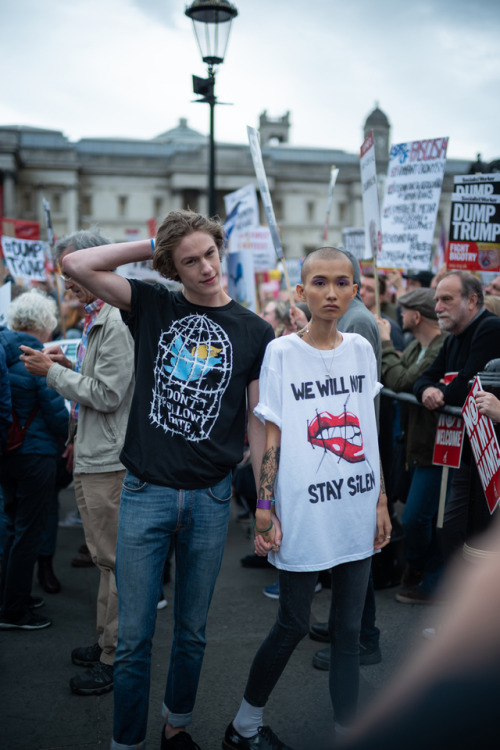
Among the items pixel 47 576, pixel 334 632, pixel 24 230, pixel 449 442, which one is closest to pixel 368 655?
pixel 334 632

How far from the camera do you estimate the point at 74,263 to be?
2643mm

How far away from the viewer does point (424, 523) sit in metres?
4.44

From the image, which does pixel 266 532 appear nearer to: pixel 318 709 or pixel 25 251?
pixel 318 709

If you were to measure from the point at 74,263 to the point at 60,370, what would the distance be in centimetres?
104

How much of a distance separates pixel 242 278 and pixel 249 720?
5179mm

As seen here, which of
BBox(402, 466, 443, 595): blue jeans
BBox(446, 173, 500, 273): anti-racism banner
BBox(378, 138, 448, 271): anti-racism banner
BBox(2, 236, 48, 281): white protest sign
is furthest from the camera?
BBox(2, 236, 48, 281): white protest sign

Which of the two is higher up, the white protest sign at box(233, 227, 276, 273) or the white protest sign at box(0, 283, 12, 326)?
the white protest sign at box(233, 227, 276, 273)

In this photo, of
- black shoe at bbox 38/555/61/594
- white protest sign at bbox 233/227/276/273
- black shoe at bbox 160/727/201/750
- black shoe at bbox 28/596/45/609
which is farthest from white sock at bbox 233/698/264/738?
white protest sign at bbox 233/227/276/273

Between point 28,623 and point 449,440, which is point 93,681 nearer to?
point 28,623

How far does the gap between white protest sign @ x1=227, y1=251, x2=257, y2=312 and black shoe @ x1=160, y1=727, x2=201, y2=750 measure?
15.5ft

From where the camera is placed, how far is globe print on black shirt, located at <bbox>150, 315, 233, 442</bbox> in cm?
264

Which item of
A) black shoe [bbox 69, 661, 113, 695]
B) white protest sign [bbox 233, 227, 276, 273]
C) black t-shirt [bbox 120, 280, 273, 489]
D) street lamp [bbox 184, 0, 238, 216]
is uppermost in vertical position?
street lamp [bbox 184, 0, 238, 216]

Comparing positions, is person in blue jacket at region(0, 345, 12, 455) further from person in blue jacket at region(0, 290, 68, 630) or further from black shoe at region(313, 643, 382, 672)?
black shoe at region(313, 643, 382, 672)

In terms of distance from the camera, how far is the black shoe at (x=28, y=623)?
13.8 feet
